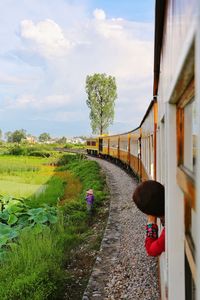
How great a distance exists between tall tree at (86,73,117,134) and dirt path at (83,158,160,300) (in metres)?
37.1

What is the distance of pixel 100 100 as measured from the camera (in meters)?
45.1

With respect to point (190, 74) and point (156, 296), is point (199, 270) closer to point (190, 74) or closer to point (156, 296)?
point (190, 74)

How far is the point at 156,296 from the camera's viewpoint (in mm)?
4125

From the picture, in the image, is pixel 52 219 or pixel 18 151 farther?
pixel 18 151

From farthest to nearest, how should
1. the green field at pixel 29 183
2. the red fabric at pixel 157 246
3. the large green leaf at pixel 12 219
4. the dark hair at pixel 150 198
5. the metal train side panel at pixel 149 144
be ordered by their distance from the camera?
the green field at pixel 29 183 < the large green leaf at pixel 12 219 < the metal train side panel at pixel 149 144 < the red fabric at pixel 157 246 < the dark hair at pixel 150 198

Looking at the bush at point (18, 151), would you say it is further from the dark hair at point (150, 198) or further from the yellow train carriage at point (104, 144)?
the dark hair at point (150, 198)

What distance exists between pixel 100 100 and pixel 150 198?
141 feet

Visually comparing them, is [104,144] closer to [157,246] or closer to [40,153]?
[40,153]

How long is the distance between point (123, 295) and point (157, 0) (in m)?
3.11

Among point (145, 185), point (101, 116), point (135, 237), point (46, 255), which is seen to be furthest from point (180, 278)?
point (101, 116)

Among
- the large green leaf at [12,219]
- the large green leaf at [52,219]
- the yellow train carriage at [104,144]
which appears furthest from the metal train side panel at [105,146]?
the large green leaf at [52,219]

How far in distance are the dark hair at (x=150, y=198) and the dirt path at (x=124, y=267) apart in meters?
2.07

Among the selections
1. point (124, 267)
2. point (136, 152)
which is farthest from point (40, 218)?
point (136, 152)

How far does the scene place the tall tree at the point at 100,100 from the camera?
44.7 m
